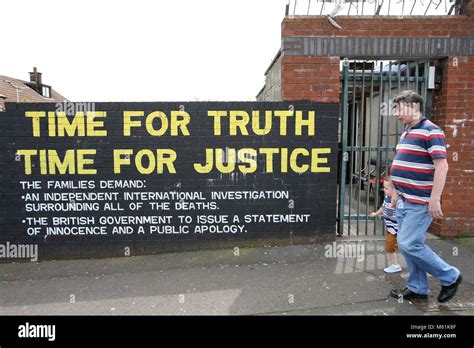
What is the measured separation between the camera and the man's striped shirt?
3024 millimetres

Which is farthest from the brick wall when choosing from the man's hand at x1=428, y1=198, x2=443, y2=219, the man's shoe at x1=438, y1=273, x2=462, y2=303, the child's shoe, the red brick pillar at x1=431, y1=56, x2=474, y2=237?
the man's shoe at x1=438, y1=273, x2=462, y2=303

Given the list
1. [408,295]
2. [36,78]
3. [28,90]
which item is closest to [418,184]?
[408,295]

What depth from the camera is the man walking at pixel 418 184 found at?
3.06m

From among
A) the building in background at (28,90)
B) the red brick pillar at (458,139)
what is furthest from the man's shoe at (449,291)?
the building in background at (28,90)

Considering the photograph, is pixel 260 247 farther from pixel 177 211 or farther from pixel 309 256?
pixel 177 211

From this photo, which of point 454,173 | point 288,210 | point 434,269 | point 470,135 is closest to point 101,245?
point 288,210

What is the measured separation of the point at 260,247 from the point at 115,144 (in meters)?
2.37

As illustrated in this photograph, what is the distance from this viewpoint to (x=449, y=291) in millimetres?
3195

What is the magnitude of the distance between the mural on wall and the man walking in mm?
1656

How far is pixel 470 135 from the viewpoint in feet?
16.3

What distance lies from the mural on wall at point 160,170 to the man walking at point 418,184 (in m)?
1.66

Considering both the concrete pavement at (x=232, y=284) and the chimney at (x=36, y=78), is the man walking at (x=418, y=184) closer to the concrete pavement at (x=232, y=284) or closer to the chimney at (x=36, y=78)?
the concrete pavement at (x=232, y=284)

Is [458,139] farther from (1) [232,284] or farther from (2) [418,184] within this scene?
(1) [232,284]

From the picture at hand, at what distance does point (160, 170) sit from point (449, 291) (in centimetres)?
346
